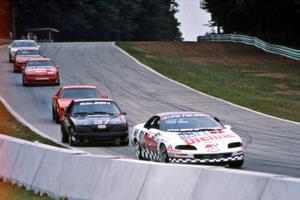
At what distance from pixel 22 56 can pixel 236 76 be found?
534 inches

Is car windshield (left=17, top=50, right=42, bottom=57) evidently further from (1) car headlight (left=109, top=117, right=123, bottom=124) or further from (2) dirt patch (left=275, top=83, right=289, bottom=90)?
(1) car headlight (left=109, top=117, right=123, bottom=124)

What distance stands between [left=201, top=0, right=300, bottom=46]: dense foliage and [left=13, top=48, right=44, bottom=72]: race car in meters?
20.8

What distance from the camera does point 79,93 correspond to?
2991cm

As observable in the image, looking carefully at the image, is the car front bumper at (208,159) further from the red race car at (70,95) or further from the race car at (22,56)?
the race car at (22,56)

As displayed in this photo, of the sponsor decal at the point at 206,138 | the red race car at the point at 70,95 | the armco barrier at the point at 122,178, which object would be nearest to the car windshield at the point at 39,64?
the red race car at the point at 70,95

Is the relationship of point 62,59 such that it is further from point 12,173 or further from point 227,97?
point 12,173

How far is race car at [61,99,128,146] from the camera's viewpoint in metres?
22.8

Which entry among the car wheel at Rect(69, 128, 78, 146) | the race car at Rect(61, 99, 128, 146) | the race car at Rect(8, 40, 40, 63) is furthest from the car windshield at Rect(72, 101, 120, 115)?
the race car at Rect(8, 40, 40, 63)

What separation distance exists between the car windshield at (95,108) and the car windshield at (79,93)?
5.21 meters

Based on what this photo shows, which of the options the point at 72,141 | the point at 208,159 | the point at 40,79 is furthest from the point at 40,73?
the point at 208,159

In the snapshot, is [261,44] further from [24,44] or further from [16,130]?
[16,130]

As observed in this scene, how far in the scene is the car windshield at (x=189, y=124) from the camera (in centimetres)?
1762

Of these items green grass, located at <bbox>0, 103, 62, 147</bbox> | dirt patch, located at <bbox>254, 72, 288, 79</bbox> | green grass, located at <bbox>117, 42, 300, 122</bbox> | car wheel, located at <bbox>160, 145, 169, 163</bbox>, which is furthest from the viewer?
dirt patch, located at <bbox>254, 72, 288, 79</bbox>

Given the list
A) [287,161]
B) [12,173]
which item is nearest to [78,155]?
[12,173]
